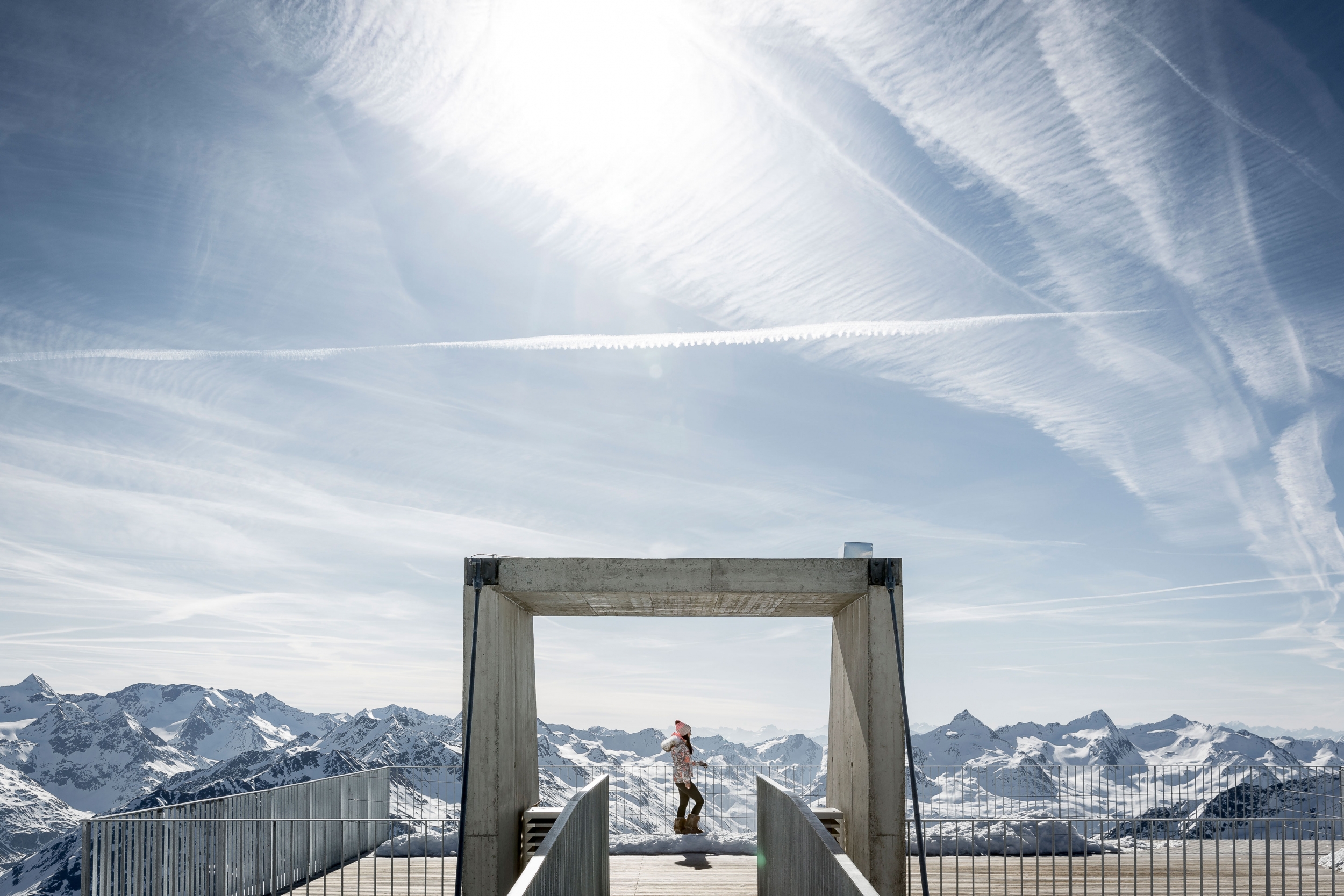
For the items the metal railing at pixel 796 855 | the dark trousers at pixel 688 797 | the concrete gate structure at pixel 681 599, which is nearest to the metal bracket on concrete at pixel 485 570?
the concrete gate structure at pixel 681 599

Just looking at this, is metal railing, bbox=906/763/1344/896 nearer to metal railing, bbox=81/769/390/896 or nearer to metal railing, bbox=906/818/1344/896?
metal railing, bbox=906/818/1344/896

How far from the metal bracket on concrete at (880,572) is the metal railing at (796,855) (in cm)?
238

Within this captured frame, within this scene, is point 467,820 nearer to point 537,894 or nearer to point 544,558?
point 544,558

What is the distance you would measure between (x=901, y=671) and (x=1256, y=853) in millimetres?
12739

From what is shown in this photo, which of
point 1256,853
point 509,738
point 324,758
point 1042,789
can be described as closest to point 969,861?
point 1042,789

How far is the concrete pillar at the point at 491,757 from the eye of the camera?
973 cm

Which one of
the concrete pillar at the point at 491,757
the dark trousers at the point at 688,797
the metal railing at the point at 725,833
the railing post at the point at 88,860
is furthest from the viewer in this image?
the dark trousers at the point at 688,797

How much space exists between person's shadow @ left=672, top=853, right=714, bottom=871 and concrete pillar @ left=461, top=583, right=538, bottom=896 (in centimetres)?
442

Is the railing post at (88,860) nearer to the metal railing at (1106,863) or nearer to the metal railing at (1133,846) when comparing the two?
the metal railing at (1133,846)

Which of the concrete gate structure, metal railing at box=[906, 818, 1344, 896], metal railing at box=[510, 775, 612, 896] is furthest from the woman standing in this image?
the concrete gate structure

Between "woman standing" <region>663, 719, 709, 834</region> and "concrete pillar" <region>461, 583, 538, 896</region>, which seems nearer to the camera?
"concrete pillar" <region>461, 583, 538, 896</region>

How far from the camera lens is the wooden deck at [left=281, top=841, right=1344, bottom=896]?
12609mm

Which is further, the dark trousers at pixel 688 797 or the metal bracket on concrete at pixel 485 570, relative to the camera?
the dark trousers at pixel 688 797

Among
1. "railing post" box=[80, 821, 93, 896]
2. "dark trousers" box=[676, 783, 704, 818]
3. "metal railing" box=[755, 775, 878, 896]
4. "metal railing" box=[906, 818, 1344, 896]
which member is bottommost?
"metal railing" box=[906, 818, 1344, 896]
